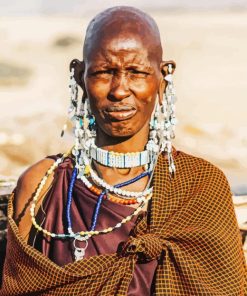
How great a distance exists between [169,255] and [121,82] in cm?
67

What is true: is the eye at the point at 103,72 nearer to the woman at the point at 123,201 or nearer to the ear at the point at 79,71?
the woman at the point at 123,201

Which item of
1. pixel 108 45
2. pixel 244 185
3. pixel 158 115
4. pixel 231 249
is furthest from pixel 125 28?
pixel 244 185

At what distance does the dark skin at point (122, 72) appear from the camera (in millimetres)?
2293

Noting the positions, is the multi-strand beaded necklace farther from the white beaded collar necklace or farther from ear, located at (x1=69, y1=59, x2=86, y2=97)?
ear, located at (x1=69, y1=59, x2=86, y2=97)

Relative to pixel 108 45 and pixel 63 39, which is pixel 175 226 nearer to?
pixel 108 45

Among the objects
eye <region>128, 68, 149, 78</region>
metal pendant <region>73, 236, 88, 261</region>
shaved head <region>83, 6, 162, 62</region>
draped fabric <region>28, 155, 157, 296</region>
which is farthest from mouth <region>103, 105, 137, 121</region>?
metal pendant <region>73, 236, 88, 261</region>

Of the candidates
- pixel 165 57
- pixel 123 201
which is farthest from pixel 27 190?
pixel 165 57

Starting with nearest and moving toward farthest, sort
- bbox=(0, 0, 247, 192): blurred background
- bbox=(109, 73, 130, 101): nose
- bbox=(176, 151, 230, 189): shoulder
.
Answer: bbox=(109, 73, 130, 101): nose < bbox=(176, 151, 230, 189): shoulder < bbox=(0, 0, 247, 192): blurred background

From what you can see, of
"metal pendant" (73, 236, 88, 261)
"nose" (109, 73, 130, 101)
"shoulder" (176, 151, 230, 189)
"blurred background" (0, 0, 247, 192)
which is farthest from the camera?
"blurred background" (0, 0, 247, 192)

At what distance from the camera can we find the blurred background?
5188mm

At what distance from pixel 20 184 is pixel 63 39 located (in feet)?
12.7

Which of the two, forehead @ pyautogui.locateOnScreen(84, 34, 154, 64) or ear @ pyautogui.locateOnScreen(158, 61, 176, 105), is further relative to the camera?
ear @ pyautogui.locateOnScreen(158, 61, 176, 105)

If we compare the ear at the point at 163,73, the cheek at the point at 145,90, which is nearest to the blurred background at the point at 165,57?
the ear at the point at 163,73

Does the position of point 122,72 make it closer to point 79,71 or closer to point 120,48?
point 120,48
